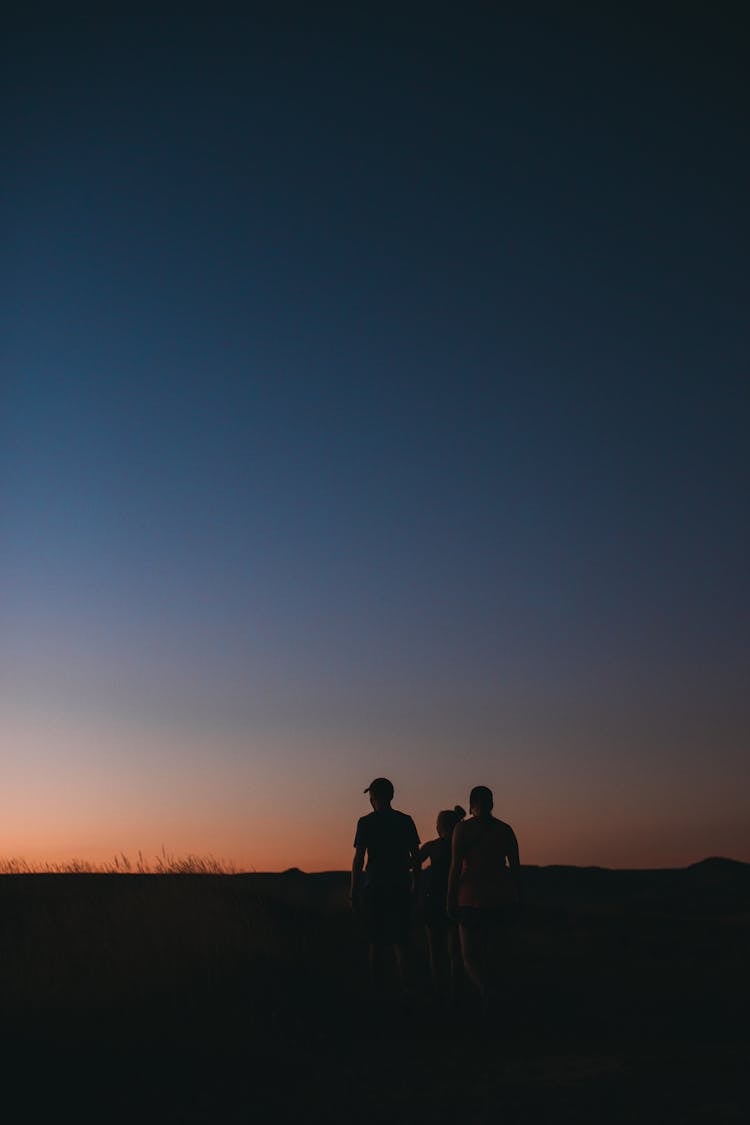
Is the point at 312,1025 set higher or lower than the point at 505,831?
lower

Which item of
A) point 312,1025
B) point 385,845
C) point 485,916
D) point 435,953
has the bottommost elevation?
point 312,1025

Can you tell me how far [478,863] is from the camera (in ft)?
28.3

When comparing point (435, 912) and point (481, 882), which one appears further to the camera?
point (435, 912)

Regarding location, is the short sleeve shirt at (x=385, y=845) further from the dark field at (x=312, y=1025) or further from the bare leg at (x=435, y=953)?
the dark field at (x=312, y=1025)

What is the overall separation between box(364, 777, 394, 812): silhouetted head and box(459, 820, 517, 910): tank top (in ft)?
4.05

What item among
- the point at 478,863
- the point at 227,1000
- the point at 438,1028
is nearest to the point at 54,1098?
the point at 227,1000

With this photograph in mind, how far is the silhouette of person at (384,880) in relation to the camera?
9.58 meters

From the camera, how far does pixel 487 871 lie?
339 inches

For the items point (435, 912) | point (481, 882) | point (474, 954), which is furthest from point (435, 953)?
point (481, 882)

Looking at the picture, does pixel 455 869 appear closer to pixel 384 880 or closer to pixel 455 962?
pixel 384 880

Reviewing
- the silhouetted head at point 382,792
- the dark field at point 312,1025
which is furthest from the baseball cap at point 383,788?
the dark field at point 312,1025

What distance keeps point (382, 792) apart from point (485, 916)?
160 centimetres

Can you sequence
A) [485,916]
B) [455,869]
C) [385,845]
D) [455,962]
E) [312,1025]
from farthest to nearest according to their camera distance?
[385,845] < [455,962] < [455,869] < [485,916] < [312,1025]

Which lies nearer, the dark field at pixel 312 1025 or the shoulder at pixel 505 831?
the dark field at pixel 312 1025
